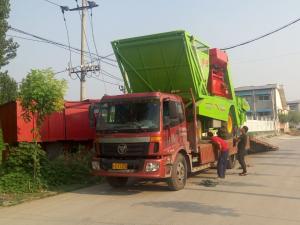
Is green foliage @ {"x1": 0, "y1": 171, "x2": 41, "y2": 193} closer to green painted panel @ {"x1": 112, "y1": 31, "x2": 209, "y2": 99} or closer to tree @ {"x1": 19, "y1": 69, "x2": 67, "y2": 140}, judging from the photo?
tree @ {"x1": 19, "y1": 69, "x2": 67, "y2": 140}

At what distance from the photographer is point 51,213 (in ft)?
29.8

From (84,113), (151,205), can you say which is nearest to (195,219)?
(151,205)

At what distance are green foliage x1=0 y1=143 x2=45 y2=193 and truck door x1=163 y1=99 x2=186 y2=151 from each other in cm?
374

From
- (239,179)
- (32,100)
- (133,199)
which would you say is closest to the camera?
(133,199)

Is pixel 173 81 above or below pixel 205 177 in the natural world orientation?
above

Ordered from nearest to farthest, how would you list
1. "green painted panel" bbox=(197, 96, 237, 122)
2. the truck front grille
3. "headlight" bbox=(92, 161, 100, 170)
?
the truck front grille → "headlight" bbox=(92, 161, 100, 170) → "green painted panel" bbox=(197, 96, 237, 122)

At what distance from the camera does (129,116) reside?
11398mm

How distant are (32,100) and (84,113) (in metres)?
6.05

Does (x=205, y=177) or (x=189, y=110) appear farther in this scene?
(x=205, y=177)

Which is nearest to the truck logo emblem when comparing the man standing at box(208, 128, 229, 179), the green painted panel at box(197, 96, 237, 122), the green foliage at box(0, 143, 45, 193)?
the green foliage at box(0, 143, 45, 193)

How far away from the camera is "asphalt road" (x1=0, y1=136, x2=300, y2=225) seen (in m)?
8.13

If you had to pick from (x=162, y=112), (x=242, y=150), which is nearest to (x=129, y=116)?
(x=162, y=112)

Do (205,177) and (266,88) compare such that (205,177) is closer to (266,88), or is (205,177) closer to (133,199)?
(133,199)

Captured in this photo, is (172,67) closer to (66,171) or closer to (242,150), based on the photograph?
(242,150)
